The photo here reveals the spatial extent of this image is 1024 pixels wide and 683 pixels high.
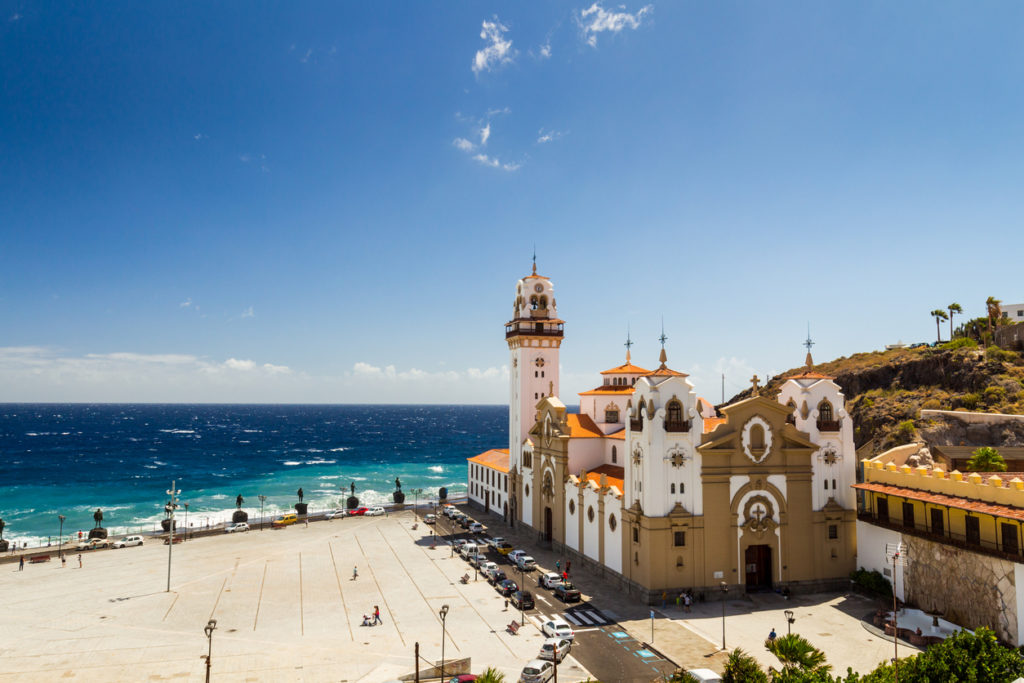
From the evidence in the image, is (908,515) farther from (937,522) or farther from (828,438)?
(828,438)

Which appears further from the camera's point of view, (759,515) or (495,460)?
(495,460)

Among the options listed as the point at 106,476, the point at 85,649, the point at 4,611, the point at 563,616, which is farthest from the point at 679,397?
the point at 106,476

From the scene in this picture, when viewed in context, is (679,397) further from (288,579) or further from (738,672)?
(288,579)

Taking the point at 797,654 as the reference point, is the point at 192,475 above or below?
below

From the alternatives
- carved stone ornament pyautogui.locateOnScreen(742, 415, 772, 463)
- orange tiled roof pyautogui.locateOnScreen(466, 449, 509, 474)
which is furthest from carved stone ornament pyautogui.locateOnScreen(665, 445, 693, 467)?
orange tiled roof pyautogui.locateOnScreen(466, 449, 509, 474)

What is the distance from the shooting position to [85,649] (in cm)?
3584

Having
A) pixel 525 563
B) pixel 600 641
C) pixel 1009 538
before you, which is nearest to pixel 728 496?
pixel 600 641

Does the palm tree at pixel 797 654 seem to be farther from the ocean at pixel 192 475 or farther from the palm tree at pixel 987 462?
the ocean at pixel 192 475

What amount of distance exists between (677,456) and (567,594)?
1198 centimetres

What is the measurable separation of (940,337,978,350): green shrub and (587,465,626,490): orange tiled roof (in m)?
64.8

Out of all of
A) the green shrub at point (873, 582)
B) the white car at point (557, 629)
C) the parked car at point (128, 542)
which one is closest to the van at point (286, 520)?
the parked car at point (128, 542)

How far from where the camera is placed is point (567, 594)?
4319 cm

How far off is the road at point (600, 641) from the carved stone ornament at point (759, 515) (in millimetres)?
11302

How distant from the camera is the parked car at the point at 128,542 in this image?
214 feet
